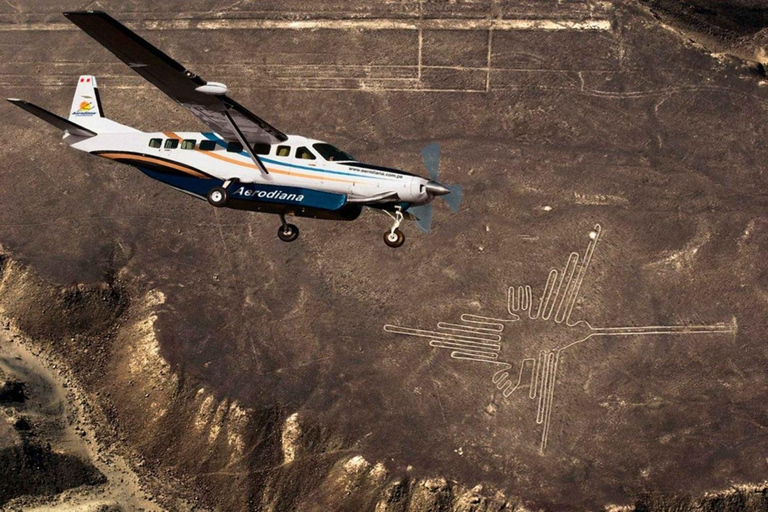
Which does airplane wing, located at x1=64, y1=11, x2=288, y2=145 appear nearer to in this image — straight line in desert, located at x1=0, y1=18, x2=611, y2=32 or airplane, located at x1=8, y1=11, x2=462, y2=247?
airplane, located at x1=8, y1=11, x2=462, y2=247

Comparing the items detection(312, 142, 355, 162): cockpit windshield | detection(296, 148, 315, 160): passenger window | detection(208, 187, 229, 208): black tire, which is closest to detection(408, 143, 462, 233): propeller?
detection(312, 142, 355, 162): cockpit windshield

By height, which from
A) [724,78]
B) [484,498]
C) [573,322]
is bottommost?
[484,498]

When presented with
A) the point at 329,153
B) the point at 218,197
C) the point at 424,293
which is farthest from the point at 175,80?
the point at 424,293

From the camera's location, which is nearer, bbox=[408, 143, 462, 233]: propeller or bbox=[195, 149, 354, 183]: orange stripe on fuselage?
bbox=[408, 143, 462, 233]: propeller

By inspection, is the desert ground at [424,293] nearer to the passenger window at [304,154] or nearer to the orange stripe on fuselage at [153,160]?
the orange stripe on fuselage at [153,160]

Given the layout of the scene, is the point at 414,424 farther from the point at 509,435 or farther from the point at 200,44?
the point at 200,44

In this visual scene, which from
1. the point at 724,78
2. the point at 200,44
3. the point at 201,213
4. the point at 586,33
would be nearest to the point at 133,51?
the point at 201,213
